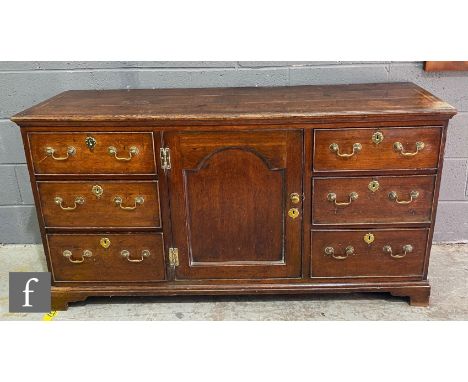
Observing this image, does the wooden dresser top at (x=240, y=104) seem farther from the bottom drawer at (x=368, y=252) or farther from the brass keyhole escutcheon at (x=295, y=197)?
Result: the bottom drawer at (x=368, y=252)

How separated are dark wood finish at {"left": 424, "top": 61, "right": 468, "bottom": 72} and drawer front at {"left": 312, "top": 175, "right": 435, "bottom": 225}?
2.21 ft

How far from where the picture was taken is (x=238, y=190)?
200 cm

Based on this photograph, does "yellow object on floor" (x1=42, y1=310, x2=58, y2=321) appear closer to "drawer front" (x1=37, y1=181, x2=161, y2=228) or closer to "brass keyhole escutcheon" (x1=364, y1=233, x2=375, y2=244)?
"drawer front" (x1=37, y1=181, x2=161, y2=228)

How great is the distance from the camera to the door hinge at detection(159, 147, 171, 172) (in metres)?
1.94

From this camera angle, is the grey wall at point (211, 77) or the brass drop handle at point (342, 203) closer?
the brass drop handle at point (342, 203)

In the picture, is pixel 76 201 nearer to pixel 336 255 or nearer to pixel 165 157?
pixel 165 157

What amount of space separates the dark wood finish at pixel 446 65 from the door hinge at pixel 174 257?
4.80ft

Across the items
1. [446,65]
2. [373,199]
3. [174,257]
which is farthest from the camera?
[446,65]

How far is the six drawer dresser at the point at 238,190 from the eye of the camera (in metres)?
1.90

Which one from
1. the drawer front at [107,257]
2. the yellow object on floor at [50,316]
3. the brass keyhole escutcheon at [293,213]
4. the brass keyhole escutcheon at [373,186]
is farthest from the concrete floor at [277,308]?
the brass keyhole escutcheon at [373,186]

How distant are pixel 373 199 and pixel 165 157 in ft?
2.81

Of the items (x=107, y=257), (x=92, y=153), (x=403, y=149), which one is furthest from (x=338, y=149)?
(x=107, y=257)

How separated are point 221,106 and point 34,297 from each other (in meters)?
1.21

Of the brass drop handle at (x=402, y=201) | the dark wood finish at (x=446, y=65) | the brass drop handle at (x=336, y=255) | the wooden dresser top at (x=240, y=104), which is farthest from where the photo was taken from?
the dark wood finish at (x=446, y=65)
